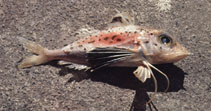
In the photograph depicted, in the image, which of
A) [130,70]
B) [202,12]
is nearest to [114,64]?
[130,70]

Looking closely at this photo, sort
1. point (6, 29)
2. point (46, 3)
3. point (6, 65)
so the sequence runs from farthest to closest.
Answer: point (46, 3) → point (6, 29) → point (6, 65)

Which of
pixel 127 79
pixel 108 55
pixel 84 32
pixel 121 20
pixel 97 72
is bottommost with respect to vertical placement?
pixel 127 79

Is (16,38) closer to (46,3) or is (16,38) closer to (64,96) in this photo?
(46,3)

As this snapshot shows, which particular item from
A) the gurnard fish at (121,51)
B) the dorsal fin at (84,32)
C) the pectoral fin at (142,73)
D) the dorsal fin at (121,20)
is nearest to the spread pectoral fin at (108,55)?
the gurnard fish at (121,51)

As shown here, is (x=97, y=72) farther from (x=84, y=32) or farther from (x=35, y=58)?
(x=35, y=58)

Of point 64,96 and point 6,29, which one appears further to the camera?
point 6,29

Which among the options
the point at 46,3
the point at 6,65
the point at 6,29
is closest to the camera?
the point at 6,65

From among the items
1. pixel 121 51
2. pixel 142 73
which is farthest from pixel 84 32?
pixel 142 73

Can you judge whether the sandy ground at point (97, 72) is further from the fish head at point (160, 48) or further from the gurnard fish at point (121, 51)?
the fish head at point (160, 48)
